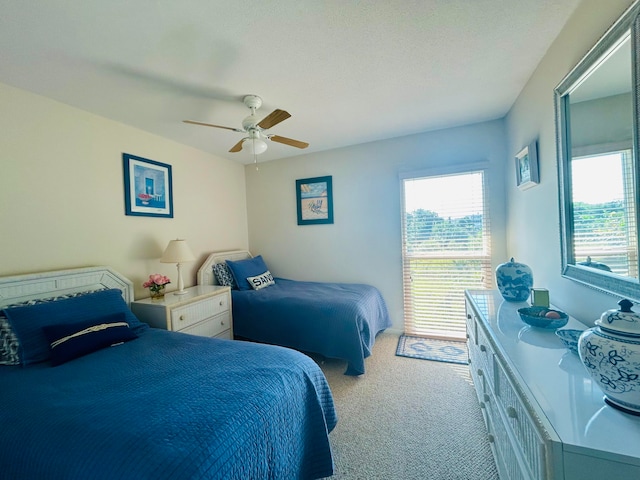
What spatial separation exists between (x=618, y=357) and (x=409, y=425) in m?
1.47

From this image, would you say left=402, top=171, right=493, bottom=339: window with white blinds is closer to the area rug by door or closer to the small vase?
the area rug by door

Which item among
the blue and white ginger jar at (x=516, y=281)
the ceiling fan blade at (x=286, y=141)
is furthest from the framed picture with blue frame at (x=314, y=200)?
the blue and white ginger jar at (x=516, y=281)

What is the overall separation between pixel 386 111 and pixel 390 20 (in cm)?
116

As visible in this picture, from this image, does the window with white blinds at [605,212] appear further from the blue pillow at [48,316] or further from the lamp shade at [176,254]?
the lamp shade at [176,254]

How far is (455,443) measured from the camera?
1665 mm

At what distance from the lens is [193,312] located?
249 centimetres

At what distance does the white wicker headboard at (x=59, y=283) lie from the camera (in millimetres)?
1769

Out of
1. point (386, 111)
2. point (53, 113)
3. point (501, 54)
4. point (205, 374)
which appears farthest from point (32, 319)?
point (501, 54)

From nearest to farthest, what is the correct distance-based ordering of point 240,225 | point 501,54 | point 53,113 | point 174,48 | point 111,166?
point 174,48, point 501,54, point 53,113, point 111,166, point 240,225

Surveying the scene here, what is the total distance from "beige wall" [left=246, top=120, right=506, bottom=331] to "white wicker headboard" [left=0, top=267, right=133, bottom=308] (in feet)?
6.81

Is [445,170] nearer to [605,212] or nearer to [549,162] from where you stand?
[549,162]

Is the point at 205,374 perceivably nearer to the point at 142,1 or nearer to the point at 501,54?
the point at 142,1

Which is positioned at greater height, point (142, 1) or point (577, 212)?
point (142, 1)

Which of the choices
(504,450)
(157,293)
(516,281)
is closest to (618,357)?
(504,450)
